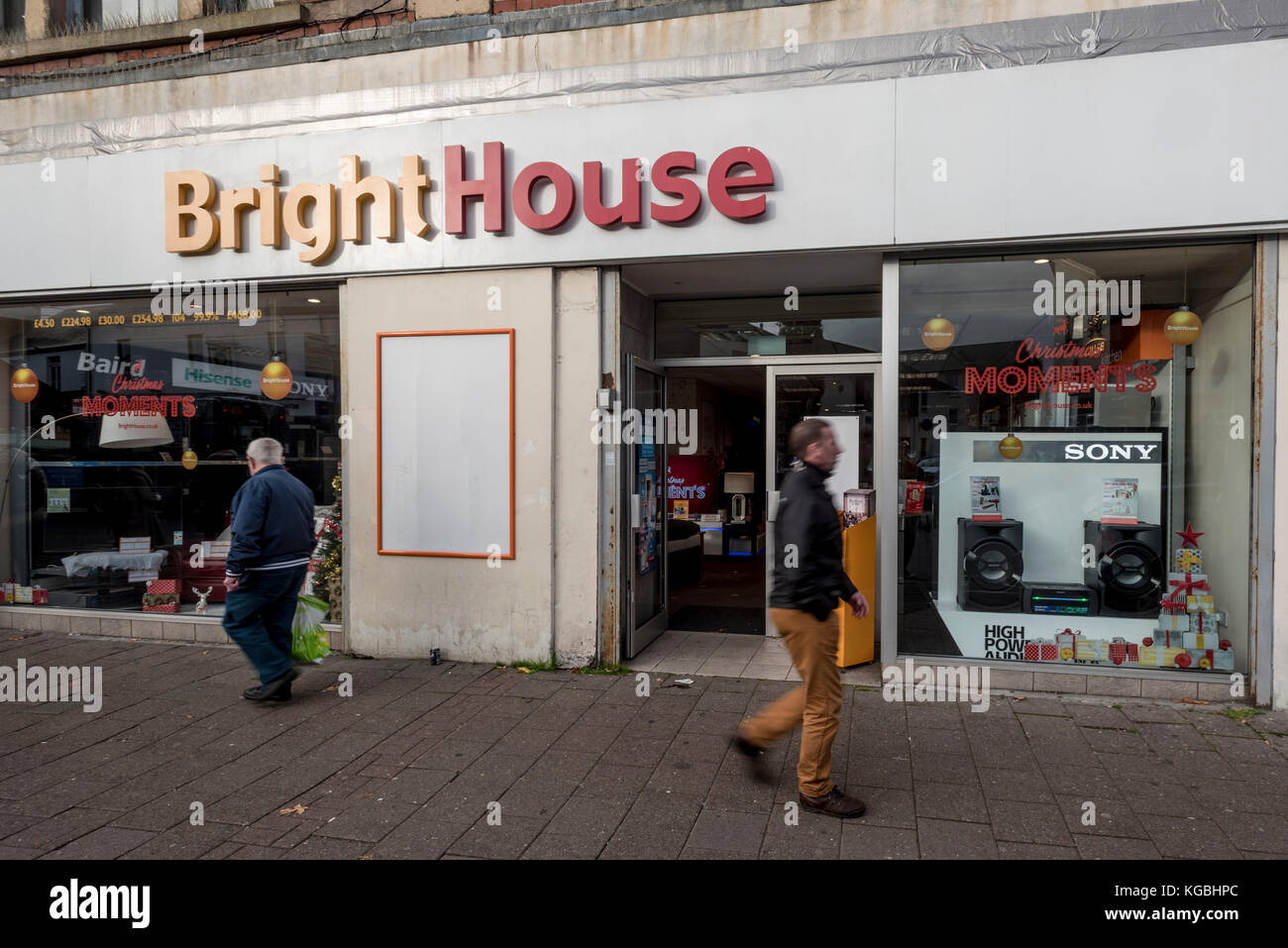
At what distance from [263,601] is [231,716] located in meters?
0.77

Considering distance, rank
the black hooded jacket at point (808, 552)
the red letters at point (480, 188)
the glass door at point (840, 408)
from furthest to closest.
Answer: the glass door at point (840, 408) < the red letters at point (480, 188) < the black hooded jacket at point (808, 552)

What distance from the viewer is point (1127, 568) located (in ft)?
19.4

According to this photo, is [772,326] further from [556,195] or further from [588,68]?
[588,68]

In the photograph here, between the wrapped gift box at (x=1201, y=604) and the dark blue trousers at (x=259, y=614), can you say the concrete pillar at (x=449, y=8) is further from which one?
the wrapped gift box at (x=1201, y=604)

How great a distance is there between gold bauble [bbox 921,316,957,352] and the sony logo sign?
1161 mm

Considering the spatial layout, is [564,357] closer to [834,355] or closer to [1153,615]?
[834,355]

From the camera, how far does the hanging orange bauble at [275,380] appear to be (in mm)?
7297

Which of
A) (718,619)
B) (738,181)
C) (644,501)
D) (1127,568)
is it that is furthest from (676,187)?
(1127,568)

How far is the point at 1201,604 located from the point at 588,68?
595 cm

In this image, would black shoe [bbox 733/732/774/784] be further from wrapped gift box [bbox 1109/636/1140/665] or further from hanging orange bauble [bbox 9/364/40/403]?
hanging orange bauble [bbox 9/364/40/403]

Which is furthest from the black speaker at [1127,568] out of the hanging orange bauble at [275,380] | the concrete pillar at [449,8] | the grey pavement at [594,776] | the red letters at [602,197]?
the hanging orange bauble at [275,380]

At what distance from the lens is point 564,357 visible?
6.34 meters

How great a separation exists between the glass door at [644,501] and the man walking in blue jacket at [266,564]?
249 centimetres

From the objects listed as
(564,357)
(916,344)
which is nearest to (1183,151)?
(916,344)
